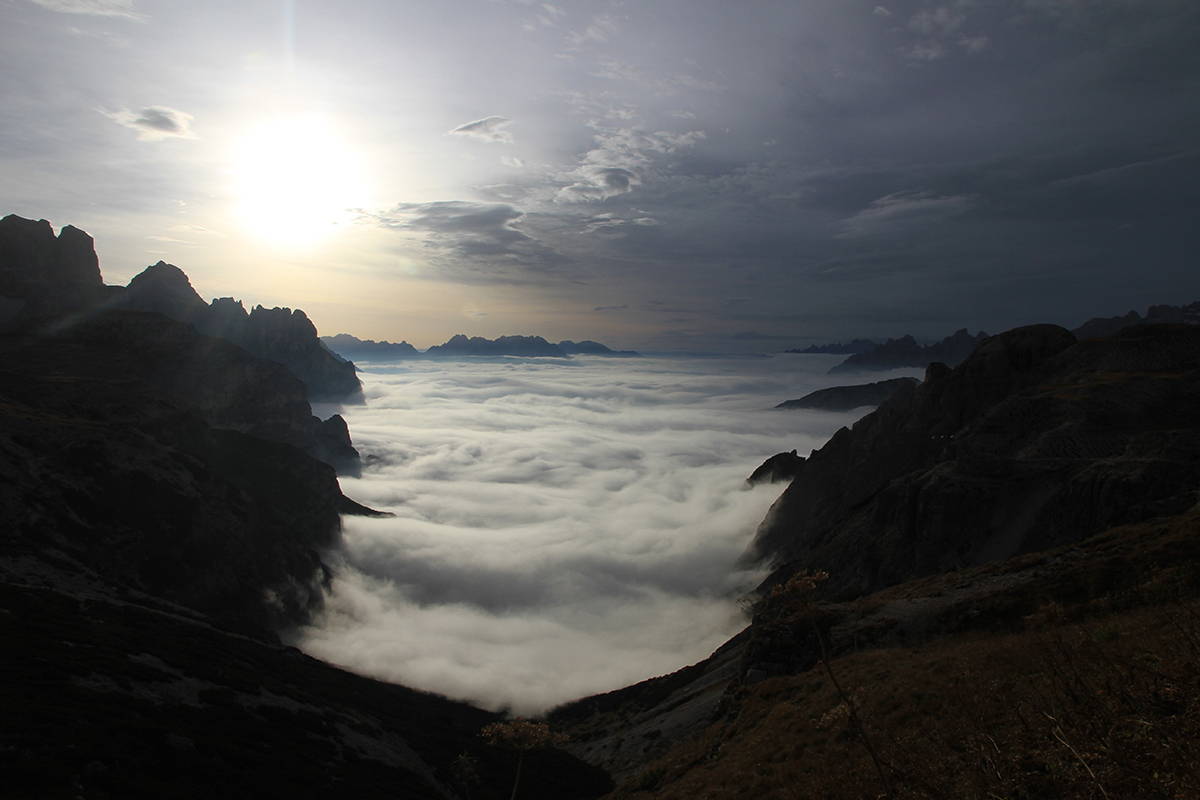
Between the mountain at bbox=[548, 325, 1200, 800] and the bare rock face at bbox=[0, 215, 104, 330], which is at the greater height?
the bare rock face at bbox=[0, 215, 104, 330]

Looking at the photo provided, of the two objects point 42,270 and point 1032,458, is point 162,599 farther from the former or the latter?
point 42,270

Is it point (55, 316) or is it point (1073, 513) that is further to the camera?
point (55, 316)

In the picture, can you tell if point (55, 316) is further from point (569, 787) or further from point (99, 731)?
point (569, 787)

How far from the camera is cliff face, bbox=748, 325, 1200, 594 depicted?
45.5m

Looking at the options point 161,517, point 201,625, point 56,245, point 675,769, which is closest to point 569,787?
point 675,769

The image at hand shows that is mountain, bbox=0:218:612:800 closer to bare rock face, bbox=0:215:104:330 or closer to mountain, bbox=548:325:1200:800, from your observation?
bare rock face, bbox=0:215:104:330

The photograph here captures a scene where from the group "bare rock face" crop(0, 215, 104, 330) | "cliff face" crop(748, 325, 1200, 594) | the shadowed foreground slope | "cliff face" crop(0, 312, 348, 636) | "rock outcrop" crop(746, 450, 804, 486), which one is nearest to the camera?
the shadowed foreground slope

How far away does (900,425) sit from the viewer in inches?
3971

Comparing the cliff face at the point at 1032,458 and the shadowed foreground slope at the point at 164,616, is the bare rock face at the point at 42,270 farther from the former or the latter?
the cliff face at the point at 1032,458

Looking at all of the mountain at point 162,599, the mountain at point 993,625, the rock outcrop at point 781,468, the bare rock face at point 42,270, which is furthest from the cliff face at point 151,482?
the rock outcrop at point 781,468

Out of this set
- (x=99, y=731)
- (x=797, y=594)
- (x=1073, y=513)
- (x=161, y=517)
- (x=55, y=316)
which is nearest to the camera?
(x=797, y=594)

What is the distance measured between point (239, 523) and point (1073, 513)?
138824 millimetres

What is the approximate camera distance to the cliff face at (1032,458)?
45.5 m


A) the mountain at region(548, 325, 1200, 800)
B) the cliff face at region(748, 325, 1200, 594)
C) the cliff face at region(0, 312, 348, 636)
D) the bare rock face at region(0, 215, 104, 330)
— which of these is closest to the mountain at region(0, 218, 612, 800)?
the cliff face at region(0, 312, 348, 636)
